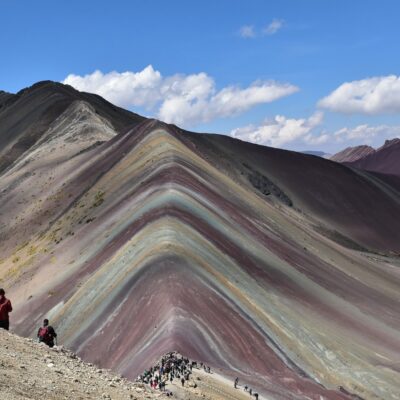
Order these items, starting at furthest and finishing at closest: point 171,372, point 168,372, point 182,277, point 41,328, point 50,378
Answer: point 182,277, point 41,328, point 168,372, point 171,372, point 50,378

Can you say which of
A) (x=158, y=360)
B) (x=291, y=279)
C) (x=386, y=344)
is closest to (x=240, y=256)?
(x=291, y=279)

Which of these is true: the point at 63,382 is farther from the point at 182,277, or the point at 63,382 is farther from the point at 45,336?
the point at 182,277

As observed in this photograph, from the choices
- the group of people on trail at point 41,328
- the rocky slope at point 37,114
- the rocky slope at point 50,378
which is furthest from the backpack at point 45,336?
the rocky slope at point 37,114

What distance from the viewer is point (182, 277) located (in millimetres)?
24922

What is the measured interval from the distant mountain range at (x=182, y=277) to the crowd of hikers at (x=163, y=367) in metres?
1.11

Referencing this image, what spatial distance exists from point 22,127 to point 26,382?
92878mm

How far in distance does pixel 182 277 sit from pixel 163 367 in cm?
883

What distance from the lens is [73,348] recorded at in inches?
969

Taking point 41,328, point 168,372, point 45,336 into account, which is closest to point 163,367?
point 168,372

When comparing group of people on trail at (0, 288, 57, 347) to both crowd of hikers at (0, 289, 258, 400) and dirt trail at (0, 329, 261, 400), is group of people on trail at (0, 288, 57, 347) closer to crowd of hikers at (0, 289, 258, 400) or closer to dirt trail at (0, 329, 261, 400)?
crowd of hikers at (0, 289, 258, 400)

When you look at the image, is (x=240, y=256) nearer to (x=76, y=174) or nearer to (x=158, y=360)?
(x=158, y=360)

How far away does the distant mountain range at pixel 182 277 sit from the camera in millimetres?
21906

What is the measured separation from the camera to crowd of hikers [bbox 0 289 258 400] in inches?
594

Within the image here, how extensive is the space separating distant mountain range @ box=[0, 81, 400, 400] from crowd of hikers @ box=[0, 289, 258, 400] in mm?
1106
